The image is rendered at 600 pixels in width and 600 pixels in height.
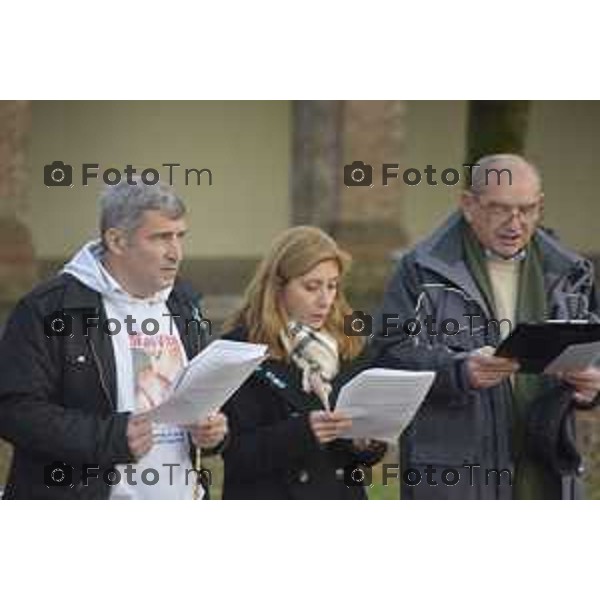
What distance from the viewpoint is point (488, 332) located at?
5785mm

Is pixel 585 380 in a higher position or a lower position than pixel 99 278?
lower

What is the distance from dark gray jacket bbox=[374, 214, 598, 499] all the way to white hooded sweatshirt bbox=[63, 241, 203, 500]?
0.69 meters

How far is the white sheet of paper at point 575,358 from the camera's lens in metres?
5.68

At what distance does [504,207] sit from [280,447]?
1.06m

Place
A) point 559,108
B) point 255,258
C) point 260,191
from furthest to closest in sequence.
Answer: point 559,108, point 260,191, point 255,258

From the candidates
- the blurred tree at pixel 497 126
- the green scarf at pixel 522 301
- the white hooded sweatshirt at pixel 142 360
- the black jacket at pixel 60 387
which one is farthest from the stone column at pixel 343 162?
the black jacket at pixel 60 387

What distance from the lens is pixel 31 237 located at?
24.9 ft

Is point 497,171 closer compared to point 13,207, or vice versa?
point 497,171

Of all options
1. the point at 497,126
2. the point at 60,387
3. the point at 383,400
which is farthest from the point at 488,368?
the point at 497,126

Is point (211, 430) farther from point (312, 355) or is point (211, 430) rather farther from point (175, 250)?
point (175, 250)

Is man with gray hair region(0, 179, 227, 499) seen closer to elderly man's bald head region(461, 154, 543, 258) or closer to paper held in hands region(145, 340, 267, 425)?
paper held in hands region(145, 340, 267, 425)

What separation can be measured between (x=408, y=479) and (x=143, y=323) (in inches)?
40.8

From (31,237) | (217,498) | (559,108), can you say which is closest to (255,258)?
(31,237)

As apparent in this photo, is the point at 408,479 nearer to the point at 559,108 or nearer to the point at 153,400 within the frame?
the point at 153,400
